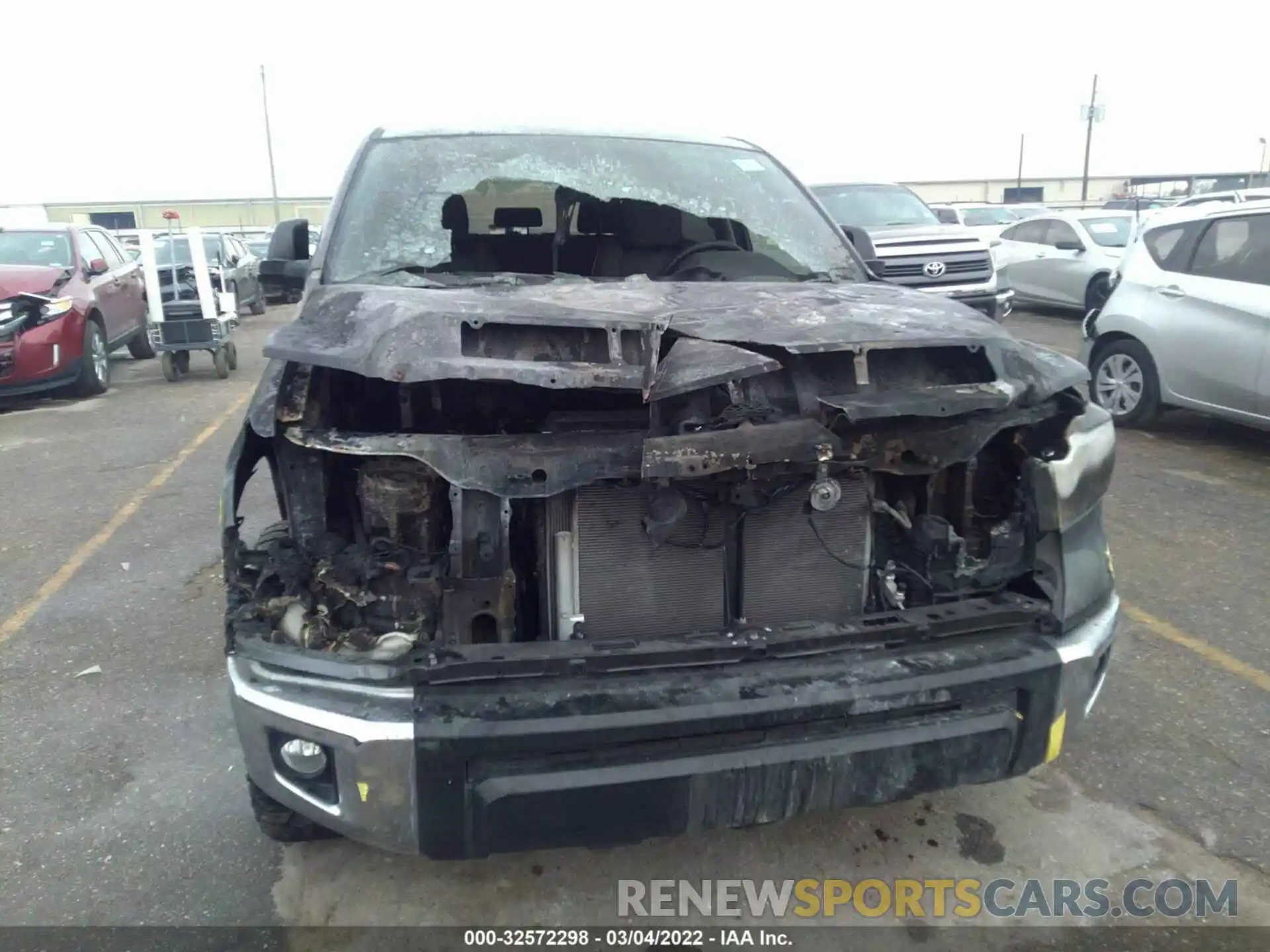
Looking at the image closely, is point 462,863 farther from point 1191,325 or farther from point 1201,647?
point 1191,325

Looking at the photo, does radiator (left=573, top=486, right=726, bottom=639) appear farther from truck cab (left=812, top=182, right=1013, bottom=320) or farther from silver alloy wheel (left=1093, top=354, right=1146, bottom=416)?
truck cab (left=812, top=182, right=1013, bottom=320)

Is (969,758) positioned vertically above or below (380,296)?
below

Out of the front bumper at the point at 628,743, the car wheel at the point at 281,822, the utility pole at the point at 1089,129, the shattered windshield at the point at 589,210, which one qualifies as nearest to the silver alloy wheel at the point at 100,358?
the shattered windshield at the point at 589,210

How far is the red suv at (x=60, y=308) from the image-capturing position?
8.49m

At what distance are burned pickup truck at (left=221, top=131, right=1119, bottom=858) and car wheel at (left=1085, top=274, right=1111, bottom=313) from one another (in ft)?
35.0

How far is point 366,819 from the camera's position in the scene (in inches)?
80.4

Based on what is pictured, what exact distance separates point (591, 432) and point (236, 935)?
153cm

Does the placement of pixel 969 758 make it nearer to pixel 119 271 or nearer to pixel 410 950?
pixel 410 950

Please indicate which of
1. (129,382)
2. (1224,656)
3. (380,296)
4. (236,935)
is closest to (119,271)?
(129,382)

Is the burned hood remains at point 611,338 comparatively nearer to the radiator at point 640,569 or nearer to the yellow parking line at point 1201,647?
the radiator at point 640,569

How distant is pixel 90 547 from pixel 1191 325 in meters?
6.97

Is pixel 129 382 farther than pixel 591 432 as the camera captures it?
Yes

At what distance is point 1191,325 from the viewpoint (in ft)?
21.1

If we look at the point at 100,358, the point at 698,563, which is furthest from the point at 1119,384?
the point at 100,358
